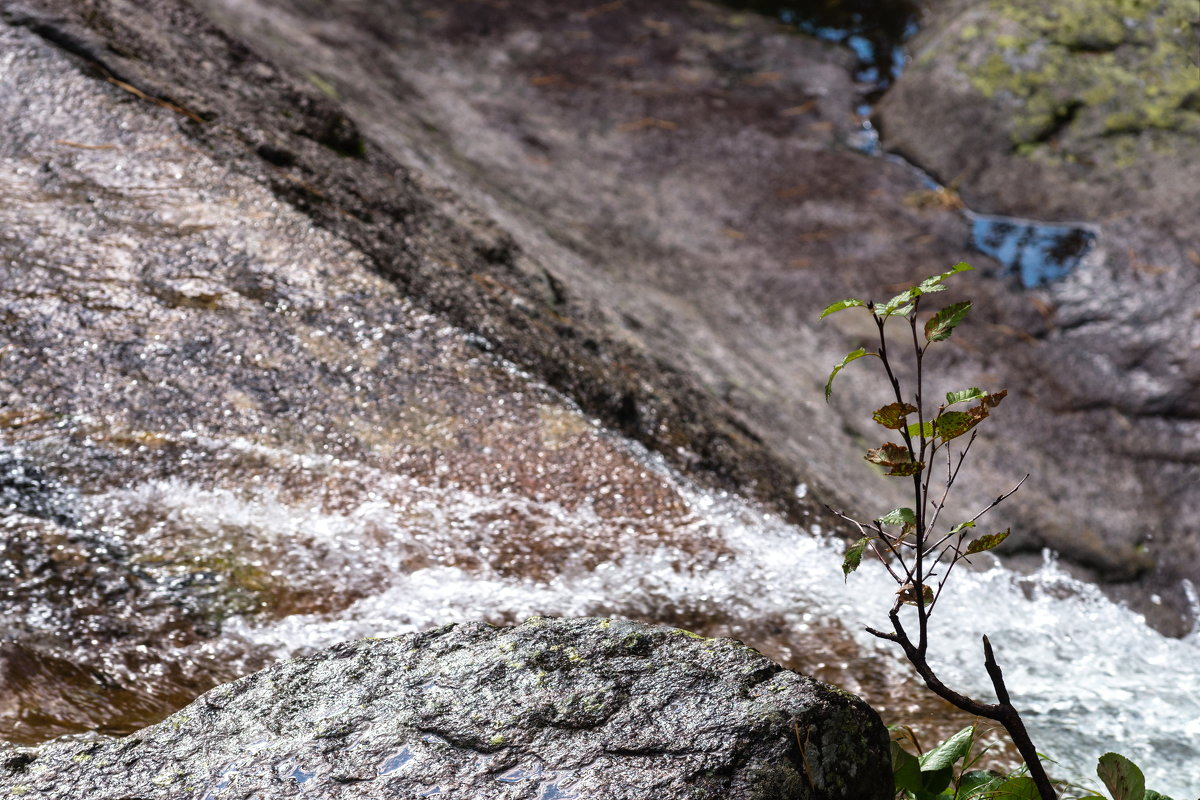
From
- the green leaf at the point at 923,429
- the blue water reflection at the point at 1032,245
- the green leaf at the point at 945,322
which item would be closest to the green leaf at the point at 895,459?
the green leaf at the point at 923,429

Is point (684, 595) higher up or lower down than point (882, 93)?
lower down

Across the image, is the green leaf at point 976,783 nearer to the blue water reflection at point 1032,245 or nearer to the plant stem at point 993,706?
the plant stem at point 993,706

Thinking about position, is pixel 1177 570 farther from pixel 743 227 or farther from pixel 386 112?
pixel 386 112

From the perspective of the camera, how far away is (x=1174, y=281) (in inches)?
199

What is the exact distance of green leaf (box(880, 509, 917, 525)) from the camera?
1.53 meters

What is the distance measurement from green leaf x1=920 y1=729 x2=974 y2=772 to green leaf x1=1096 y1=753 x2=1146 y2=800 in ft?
0.70

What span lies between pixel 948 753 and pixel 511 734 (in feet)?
2.55

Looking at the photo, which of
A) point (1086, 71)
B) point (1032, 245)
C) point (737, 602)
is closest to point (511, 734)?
point (737, 602)

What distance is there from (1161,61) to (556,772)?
5927 mm

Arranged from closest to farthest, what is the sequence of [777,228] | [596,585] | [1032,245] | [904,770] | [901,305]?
[901,305] < [904,770] < [596,585] < [1032,245] < [777,228]

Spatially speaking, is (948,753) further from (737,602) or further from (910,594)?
(737,602)

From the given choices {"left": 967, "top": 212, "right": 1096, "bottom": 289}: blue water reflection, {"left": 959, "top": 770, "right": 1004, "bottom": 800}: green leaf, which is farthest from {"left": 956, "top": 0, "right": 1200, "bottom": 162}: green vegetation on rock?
{"left": 959, "top": 770, "right": 1004, "bottom": 800}: green leaf

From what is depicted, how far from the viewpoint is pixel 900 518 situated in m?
1.53

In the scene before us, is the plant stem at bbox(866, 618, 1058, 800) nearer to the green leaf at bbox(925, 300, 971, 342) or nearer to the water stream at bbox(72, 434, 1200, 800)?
the green leaf at bbox(925, 300, 971, 342)
